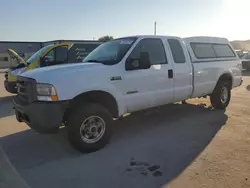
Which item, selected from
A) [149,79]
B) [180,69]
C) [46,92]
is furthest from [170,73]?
[46,92]

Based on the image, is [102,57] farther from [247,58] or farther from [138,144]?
[247,58]

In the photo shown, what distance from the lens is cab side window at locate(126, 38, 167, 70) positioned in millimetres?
5105

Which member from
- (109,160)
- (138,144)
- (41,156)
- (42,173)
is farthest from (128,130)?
(42,173)

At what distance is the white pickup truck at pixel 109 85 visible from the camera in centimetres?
423

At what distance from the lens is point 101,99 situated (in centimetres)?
494

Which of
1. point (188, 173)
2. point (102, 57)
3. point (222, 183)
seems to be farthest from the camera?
point (102, 57)

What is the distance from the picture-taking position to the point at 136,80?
5172mm

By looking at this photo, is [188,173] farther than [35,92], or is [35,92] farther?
[35,92]

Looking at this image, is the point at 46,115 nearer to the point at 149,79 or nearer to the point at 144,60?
the point at 144,60

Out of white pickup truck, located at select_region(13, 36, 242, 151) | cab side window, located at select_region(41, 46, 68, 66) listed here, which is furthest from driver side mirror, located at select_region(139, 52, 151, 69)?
cab side window, located at select_region(41, 46, 68, 66)

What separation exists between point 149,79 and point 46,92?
2.13 m

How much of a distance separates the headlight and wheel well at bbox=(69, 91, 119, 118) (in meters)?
0.39

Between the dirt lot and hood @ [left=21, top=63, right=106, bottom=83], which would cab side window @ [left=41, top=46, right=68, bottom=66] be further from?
hood @ [left=21, top=63, right=106, bottom=83]

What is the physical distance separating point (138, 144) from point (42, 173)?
183 centimetres
